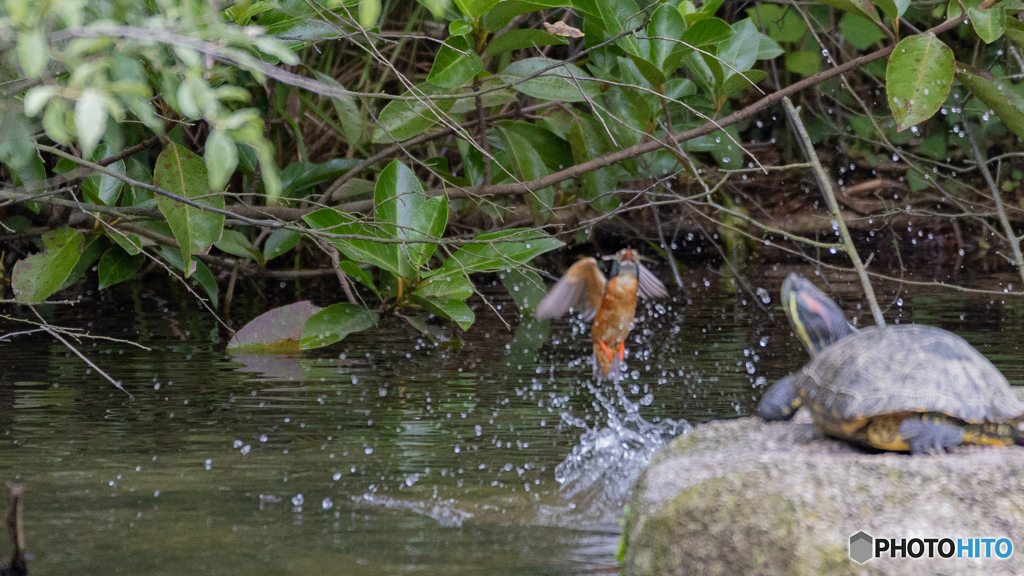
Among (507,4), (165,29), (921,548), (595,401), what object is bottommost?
(595,401)

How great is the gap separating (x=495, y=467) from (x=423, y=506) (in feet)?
1.37

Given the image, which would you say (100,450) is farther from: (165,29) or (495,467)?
(165,29)

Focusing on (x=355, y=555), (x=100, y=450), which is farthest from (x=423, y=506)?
(x=100, y=450)

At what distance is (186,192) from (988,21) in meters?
2.96

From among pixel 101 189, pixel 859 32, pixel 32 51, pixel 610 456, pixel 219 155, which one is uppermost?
pixel 859 32

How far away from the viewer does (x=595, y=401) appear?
4289mm

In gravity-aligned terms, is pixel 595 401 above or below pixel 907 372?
below

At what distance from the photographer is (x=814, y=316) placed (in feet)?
10.1

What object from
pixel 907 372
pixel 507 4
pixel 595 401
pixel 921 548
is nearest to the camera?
pixel 921 548

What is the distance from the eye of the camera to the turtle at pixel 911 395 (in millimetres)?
2480

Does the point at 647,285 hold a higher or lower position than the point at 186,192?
lower

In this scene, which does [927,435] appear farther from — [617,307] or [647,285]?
[647,285]

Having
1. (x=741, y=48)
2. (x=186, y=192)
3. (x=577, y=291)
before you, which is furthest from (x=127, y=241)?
(x=741, y=48)

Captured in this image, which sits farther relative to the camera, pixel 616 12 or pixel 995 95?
pixel 616 12
